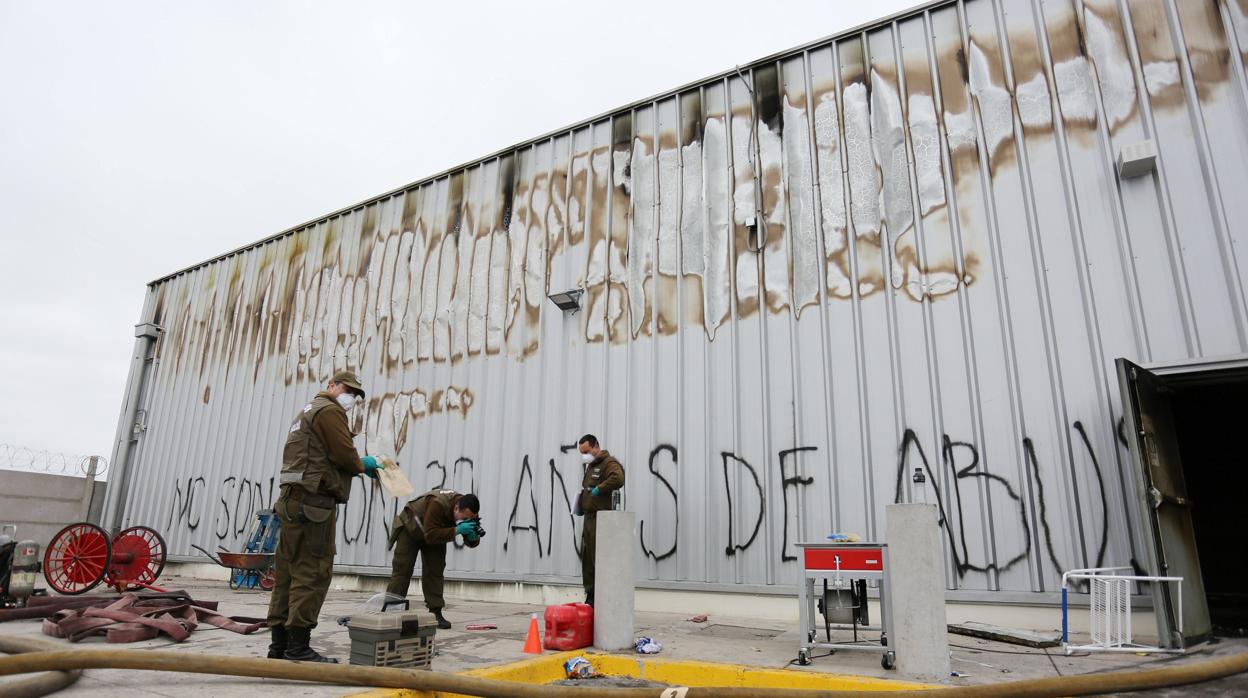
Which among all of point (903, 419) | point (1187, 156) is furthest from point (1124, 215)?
point (903, 419)

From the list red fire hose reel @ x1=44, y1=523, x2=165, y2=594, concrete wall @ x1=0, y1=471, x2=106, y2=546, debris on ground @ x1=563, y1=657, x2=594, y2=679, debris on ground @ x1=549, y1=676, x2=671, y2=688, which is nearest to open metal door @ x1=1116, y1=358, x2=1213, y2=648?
debris on ground @ x1=549, y1=676, x2=671, y2=688

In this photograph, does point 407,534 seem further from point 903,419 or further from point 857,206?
point 857,206

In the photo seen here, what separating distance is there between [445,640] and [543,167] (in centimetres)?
700

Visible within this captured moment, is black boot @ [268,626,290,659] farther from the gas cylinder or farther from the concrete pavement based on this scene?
the gas cylinder

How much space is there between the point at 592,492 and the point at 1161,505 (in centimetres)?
500

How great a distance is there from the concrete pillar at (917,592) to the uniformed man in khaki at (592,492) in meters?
3.22

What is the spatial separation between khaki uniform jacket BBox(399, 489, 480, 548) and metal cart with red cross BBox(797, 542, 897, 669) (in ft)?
10.6

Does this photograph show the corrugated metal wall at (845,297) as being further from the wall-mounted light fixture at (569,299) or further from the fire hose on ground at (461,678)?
the fire hose on ground at (461,678)

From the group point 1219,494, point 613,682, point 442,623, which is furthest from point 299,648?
point 1219,494

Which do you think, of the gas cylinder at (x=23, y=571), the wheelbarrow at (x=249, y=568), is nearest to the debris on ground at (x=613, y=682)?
the gas cylinder at (x=23, y=571)

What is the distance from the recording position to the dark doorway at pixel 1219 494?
8234 millimetres

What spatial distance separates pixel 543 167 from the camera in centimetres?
1043

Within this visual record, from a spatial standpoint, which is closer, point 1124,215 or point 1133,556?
point 1133,556

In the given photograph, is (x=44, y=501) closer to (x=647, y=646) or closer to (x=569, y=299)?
(x=569, y=299)
